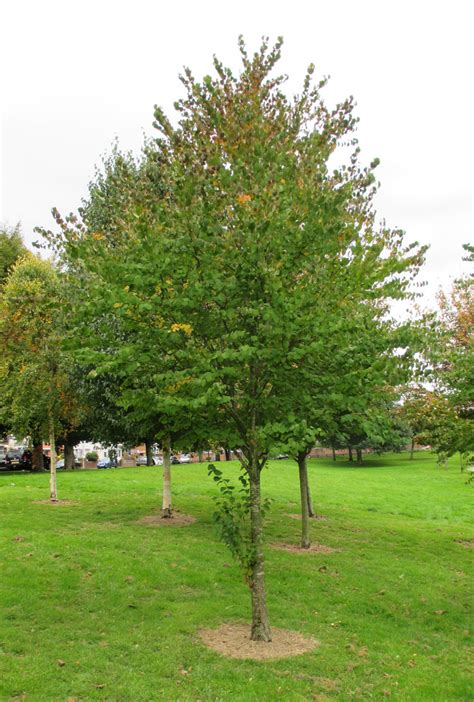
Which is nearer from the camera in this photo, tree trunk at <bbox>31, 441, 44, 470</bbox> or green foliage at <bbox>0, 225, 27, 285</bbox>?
green foliage at <bbox>0, 225, 27, 285</bbox>

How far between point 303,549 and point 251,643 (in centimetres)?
583

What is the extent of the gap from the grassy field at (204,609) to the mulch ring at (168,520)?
1.10 ft

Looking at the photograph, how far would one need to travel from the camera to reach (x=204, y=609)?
8656mm

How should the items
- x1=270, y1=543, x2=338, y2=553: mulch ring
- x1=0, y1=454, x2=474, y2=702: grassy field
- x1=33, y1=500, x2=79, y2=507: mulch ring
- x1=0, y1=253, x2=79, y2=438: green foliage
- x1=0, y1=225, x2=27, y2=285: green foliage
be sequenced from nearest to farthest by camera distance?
x1=0, y1=454, x2=474, y2=702: grassy field < x1=270, y1=543, x2=338, y2=553: mulch ring < x1=0, y1=253, x2=79, y2=438: green foliage < x1=33, y1=500, x2=79, y2=507: mulch ring < x1=0, y1=225, x2=27, y2=285: green foliage

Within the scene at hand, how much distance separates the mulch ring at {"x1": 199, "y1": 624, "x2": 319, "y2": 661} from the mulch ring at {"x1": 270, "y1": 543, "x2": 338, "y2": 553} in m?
4.95

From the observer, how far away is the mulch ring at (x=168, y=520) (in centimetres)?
1466

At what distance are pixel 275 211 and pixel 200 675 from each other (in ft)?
18.8

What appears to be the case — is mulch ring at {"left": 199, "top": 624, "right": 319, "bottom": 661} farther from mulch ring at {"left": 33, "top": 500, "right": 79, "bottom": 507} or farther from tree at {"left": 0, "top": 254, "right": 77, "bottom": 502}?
mulch ring at {"left": 33, "top": 500, "right": 79, "bottom": 507}

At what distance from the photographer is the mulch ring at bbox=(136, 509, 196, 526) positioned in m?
14.7

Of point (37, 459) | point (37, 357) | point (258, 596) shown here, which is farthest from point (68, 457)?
point (258, 596)

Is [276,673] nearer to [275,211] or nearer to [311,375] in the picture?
[311,375]

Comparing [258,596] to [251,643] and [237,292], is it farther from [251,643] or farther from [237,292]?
[237,292]

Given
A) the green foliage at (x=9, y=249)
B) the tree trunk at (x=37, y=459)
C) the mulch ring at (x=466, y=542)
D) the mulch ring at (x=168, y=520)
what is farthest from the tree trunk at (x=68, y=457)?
the mulch ring at (x=466, y=542)

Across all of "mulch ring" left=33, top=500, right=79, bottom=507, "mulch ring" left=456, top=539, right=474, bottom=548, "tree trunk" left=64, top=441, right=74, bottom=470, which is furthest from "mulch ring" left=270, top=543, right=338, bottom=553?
"tree trunk" left=64, top=441, right=74, bottom=470
